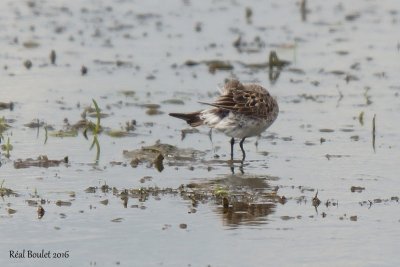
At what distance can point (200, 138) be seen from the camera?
1598 cm

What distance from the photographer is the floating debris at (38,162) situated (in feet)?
45.2

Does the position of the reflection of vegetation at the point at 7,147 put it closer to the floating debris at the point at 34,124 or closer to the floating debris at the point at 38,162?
the floating debris at the point at 38,162

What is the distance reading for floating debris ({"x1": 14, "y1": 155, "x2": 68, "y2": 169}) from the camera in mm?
13789

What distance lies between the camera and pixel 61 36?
22.4 m

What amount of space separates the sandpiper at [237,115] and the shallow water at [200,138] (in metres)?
0.36

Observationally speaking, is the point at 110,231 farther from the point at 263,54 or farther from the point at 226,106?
the point at 263,54

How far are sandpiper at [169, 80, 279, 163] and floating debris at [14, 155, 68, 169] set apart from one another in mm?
1732

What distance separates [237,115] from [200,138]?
1.31 metres

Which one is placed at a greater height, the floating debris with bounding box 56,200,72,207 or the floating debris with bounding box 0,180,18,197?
the floating debris with bounding box 0,180,18,197

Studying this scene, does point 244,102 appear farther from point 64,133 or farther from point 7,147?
point 7,147

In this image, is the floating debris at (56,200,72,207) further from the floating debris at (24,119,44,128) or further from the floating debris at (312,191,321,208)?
the floating debris at (24,119,44,128)

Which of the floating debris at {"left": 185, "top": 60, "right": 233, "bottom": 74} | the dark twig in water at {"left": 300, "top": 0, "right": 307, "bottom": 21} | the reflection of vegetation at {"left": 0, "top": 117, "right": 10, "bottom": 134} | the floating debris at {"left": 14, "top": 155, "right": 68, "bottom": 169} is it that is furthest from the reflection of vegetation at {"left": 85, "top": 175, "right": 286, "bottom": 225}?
the dark twig in water at {"left": 300, "top": 0, "right": 307, "bottom": 21}

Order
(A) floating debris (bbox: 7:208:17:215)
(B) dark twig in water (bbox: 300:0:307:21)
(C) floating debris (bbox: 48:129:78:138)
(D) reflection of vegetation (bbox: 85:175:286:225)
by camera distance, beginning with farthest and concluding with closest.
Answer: (B) dark twig in water (bbox: 300:0:307:21), (C) floating debris (bbox: 48:129:78:138), (D) reflection of vegetation (bbox: 85:175:286:225), (A) floating debris (bbox: 7:208:17:215)

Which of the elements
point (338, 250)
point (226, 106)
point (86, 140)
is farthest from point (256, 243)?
point (86, 140)
